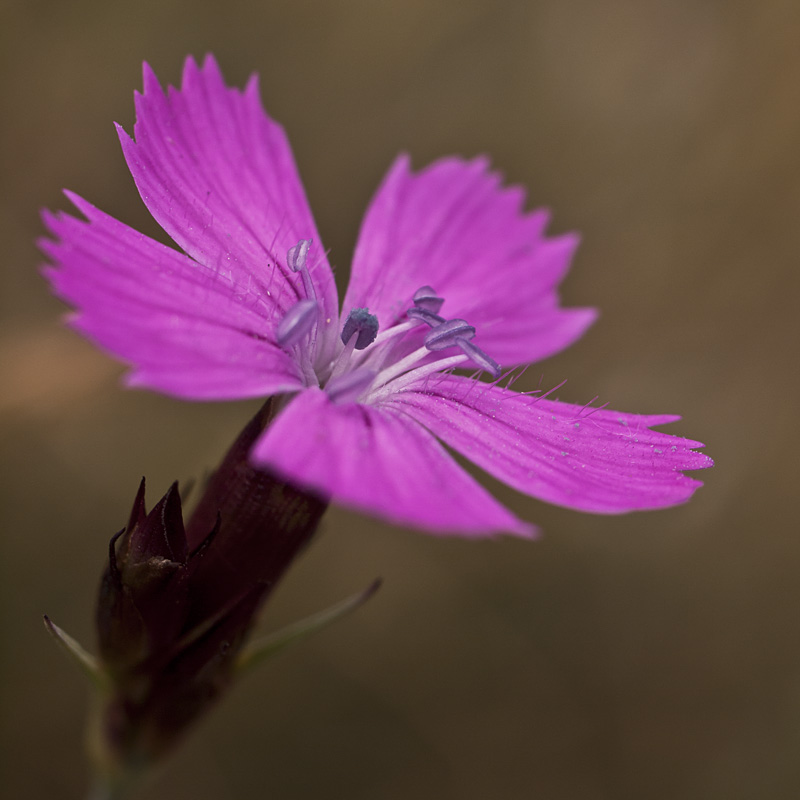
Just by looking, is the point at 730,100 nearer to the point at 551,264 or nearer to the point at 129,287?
the point at 551,264

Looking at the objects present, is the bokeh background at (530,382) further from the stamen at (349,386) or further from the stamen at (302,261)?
the stamen at (349,386)

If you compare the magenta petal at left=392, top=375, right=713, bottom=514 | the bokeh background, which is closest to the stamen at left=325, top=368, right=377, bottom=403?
the magenta petal at left=392, top=375, right=713, bottom=514

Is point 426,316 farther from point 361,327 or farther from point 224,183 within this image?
point 224,183

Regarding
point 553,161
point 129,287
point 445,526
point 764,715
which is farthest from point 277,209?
point 764,715

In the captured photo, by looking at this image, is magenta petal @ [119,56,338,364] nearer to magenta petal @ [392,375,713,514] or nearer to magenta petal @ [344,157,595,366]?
magenta petal @ [344,157,595,366]

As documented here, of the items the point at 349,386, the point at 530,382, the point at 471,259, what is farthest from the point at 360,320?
the point at 530,382

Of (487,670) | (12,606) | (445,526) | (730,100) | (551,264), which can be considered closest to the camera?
(445,526)

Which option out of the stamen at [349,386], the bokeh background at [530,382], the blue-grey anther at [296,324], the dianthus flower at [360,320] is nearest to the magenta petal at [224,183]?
the dianthus flower at [360,320]
